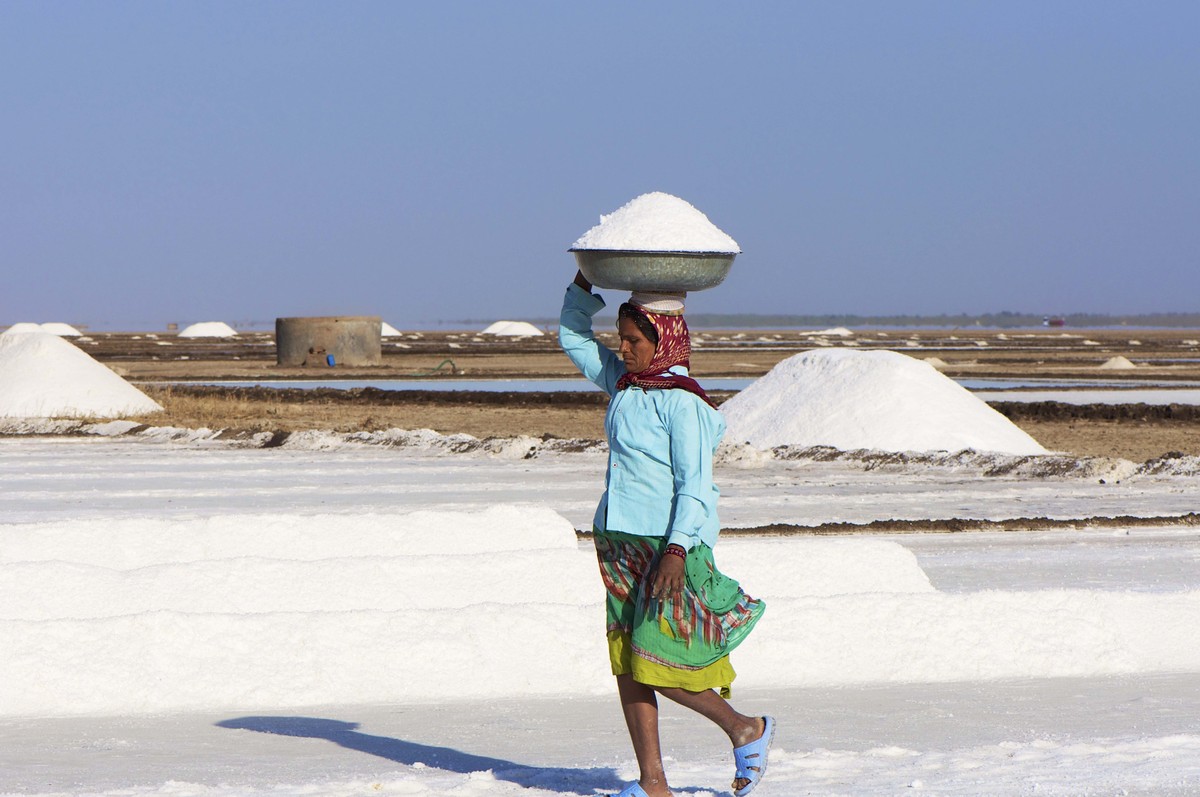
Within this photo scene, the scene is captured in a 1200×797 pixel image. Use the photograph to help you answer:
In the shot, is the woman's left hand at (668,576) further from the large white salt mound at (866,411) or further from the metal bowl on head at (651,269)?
the large white salt mound at (866,411)

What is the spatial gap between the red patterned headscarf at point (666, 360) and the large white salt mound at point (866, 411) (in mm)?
12116

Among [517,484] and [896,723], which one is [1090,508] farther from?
[896,723]

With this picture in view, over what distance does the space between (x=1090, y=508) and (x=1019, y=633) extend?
20.1 ft

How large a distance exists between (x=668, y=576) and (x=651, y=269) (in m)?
0.85

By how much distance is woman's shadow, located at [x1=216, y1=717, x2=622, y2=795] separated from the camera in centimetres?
403

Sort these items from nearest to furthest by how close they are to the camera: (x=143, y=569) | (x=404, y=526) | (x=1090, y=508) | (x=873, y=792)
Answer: (x=873, y=792) → (x=143, y=569) → (x=404, y=526) → (x=1090, y=508)

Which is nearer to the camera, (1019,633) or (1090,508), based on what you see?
(1019,633)

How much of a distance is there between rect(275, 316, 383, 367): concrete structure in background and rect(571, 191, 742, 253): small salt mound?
33124mm

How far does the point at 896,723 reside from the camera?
4.83m

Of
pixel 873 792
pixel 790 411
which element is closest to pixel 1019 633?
pixel 873 792

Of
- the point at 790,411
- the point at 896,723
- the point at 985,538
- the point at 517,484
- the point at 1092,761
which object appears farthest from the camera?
the point at 790,411

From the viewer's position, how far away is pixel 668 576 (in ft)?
11.4

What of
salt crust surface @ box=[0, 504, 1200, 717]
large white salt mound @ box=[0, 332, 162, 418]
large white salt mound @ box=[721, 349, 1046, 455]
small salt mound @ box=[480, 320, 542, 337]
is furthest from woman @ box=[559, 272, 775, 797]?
small salt mound @ box=[480, 320, 542, 337]

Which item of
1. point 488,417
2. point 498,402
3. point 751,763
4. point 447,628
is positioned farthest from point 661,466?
point 498,402
